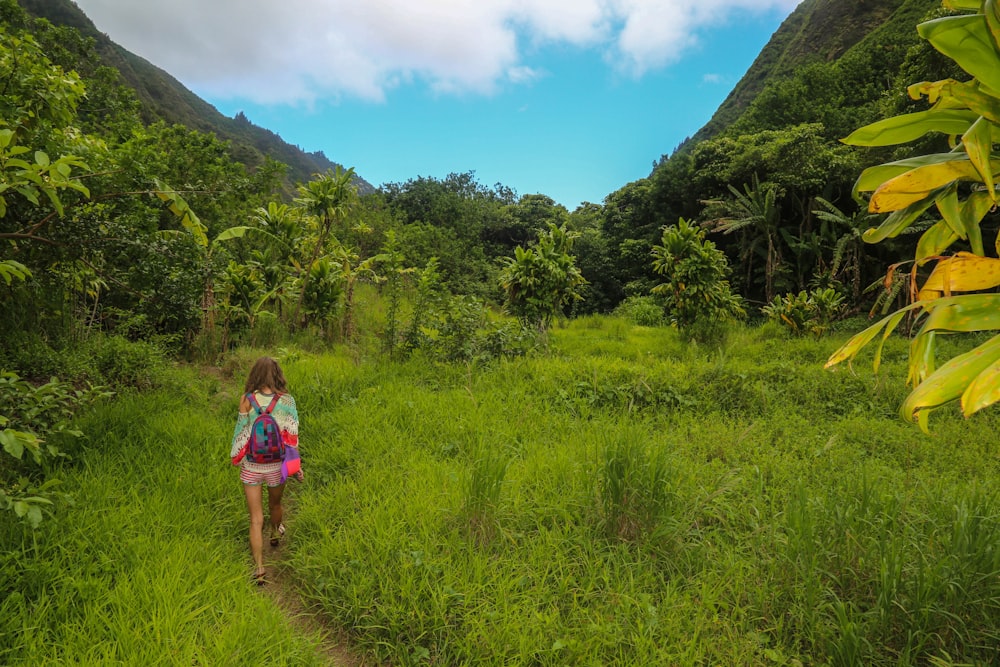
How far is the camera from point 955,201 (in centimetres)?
135

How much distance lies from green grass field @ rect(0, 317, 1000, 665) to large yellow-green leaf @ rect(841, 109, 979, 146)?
1831 millimetres

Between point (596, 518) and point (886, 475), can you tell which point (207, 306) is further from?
point (886, 475)

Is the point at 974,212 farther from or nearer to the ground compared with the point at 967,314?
farther from the ground

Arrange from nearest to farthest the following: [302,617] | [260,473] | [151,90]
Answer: [302,617]
[260,473]
[151,90]

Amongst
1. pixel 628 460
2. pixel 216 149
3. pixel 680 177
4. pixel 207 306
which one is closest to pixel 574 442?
pixel 628 460

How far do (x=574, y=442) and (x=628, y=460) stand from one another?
1038mm

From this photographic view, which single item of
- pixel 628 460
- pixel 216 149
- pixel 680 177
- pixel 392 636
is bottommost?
pixel 392 636

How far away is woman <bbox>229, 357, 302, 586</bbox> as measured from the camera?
285cm

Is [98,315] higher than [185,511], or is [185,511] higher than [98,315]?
[98,315]

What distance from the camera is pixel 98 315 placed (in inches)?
224

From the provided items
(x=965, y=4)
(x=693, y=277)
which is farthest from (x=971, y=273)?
(x=693, y=277)

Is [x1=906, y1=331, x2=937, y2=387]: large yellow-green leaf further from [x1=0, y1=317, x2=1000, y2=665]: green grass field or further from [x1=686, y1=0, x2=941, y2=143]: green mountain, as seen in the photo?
[x1=686, y1=0, x2=941, y2=143]: green mountain

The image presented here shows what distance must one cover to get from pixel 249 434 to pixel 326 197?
521cm

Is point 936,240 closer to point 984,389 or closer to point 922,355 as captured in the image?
point 922,355
